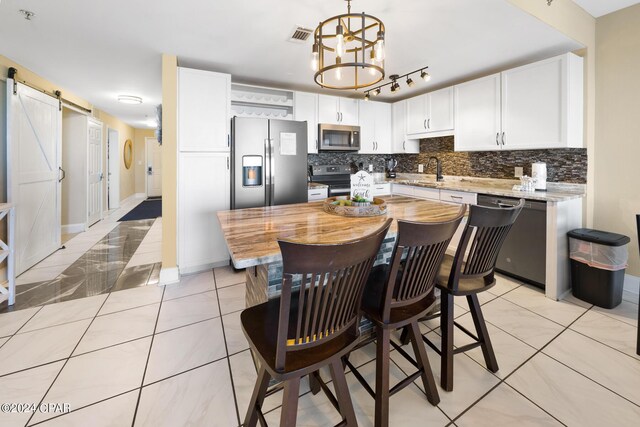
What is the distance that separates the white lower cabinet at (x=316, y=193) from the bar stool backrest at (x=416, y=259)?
8.58ft

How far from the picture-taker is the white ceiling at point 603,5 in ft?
8.04

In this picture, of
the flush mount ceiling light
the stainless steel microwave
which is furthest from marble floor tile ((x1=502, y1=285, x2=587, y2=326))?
the flush mount ceiling light

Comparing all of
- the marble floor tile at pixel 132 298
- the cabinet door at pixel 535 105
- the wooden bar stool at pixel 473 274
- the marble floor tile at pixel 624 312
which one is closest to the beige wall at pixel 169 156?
the marble floor tile at pixel 132 298

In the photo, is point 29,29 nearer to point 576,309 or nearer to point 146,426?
point 146,426

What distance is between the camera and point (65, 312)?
2.35 m

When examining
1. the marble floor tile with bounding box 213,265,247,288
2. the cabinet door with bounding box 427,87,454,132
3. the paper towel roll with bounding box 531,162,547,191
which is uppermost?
the cabinet door with bounding box 427,87,454,132

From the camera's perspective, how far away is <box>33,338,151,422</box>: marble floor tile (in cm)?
151

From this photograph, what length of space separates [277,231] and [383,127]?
3.81 meters

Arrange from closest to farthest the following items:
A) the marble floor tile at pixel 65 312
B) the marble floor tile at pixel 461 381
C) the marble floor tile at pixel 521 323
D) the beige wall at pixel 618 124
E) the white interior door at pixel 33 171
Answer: the marble floor tile at pixel 461 381 → the marble floor tile at pixel 521 323 → the marble floor tile at pixel 65 312 → the beige wall at pixel 618 124 → the white interior door at pixel 33 171

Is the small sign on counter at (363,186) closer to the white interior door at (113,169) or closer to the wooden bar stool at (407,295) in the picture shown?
the wooden bar stool at (407,295)

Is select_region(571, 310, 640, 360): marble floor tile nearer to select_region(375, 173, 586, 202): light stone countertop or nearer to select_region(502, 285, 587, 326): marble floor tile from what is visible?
select_region(502, 285, 587, 326): marble floor tile

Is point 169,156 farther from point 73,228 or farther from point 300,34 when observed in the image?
point 73,228

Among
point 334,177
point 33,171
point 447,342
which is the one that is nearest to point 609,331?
point 447,342

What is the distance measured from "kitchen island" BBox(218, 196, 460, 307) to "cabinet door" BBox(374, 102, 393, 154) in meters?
2.68
